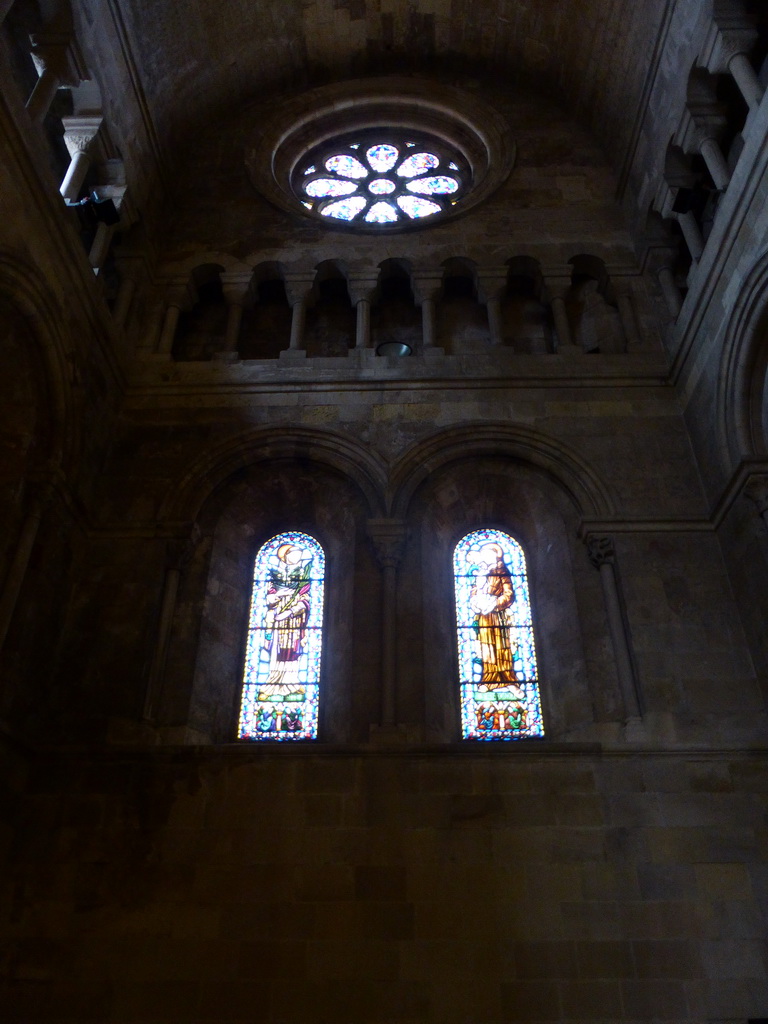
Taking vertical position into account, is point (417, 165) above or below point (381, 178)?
above

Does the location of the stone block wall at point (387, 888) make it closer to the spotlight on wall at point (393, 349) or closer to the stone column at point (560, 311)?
the stone column at point (560, 311)

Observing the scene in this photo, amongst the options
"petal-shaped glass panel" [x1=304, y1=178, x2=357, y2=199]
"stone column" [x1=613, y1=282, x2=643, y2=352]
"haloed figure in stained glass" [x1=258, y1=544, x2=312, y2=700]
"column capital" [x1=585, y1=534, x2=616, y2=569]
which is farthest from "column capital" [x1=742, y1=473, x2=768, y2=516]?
"petal-shaped glass panel" [x1=304, y1=178, x2=357, y2=199]

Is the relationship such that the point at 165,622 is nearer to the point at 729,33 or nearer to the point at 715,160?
the point at 715,160

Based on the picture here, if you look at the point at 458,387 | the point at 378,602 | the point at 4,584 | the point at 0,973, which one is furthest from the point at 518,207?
the point at 0,973

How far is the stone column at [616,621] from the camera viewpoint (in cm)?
764

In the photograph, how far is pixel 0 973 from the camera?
21.2 ft

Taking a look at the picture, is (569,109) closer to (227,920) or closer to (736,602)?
(736,602)

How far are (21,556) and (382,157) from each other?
30.7 feet

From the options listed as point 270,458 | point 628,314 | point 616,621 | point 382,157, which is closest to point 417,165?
point 382,157

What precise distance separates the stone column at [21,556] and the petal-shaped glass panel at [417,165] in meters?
8.27

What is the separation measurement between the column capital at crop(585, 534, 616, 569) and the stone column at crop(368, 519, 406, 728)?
6.25 feet

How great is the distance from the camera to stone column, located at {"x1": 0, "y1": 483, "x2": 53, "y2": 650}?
23.9 ft

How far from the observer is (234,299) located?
1118cm

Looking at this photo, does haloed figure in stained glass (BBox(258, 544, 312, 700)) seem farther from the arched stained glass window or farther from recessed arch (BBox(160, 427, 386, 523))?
recessed arch (BBox(160, 427, 386, 523))
